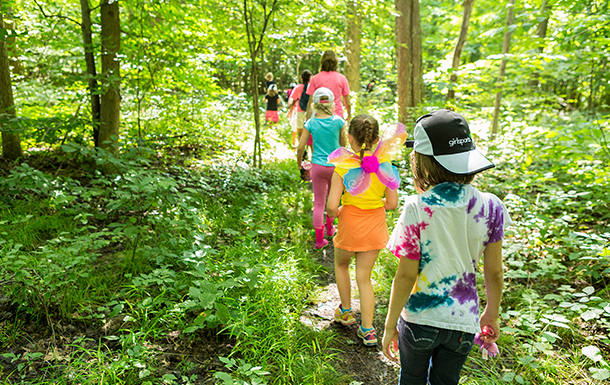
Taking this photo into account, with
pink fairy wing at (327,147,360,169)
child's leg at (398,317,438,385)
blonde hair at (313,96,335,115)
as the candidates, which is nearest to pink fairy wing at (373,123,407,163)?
pink fairy wing at (327,147,360,169)

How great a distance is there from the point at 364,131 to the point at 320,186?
158cm

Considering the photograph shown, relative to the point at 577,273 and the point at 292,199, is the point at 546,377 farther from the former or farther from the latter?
the point at 292,199

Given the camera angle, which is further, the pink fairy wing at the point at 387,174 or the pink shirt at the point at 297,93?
the pink shirt at the point at 297,93

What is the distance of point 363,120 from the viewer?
2580 millimetres

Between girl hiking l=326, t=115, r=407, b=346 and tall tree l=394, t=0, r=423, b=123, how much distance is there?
4.94 m

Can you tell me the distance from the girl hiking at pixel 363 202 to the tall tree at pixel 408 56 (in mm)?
4945

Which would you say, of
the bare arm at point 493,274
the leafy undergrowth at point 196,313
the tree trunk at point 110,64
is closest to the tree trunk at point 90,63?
the tree trunk at point 110,64

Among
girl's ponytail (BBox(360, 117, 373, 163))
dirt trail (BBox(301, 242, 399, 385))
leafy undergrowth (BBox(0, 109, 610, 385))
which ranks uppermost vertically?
girl's ponytail (BBox(360, 117, 373, 163))

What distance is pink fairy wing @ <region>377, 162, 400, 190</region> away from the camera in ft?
7.93

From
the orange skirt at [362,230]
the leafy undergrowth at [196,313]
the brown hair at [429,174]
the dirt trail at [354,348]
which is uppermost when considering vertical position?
the brown hair at [429,174]

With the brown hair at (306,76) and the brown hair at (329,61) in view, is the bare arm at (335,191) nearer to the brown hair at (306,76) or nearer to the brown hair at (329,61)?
the brown hair at (329,61)

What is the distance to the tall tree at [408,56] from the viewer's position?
7.11 meters

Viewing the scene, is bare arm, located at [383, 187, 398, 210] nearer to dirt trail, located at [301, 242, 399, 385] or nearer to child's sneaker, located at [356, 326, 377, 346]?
child's sneaker, located at [356, 326, 377, 346]

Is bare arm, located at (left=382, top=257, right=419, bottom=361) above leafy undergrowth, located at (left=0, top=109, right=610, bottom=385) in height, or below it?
above
